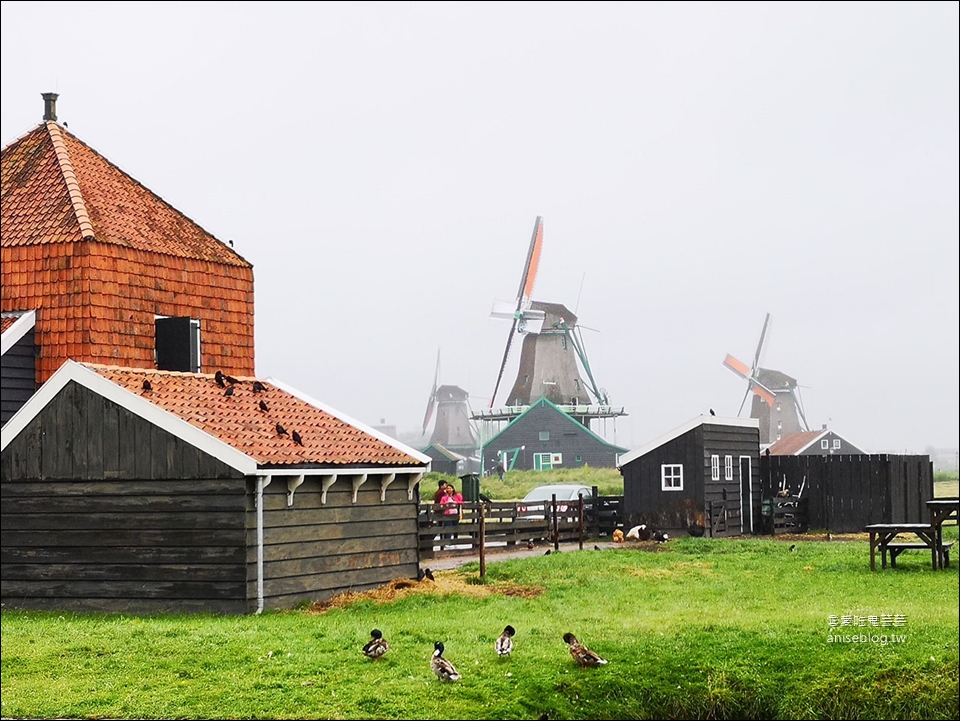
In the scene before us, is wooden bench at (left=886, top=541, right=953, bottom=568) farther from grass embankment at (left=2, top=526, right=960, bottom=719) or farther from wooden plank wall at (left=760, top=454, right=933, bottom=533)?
wooden plank wall at (left=760, top=454, right=933, bottom=533)

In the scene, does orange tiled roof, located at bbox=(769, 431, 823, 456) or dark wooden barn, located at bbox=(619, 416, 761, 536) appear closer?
dark wooden barn, located at bbox=(619, 416, 761, 536)

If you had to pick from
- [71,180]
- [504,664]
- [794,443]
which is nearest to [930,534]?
[504,664]

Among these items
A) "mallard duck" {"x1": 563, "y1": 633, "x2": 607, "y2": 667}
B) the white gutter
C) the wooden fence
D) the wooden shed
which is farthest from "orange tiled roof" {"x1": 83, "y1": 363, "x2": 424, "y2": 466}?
"mallard duck" {"x1": 563, "y1": 633, "x2": 607, "y2": 667}

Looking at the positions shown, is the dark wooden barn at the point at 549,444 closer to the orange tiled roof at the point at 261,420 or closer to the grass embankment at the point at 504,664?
the orange tiled roof at the point at 261,420

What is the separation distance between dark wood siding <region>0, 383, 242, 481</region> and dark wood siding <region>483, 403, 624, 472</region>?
52.3m

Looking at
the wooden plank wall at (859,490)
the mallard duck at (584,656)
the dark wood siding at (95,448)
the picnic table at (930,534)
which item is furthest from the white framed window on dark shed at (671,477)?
the mallard duck at (584,656)

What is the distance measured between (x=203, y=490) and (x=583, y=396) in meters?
62.1

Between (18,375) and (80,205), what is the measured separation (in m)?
3.39

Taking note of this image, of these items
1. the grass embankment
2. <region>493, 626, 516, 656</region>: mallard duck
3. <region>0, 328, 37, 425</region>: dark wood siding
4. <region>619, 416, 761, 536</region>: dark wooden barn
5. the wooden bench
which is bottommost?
the grass embankment

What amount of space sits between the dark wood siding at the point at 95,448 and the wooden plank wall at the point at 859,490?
20.0 meters

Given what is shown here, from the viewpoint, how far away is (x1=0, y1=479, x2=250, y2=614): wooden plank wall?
57.8 ft

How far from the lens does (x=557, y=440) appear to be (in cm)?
7044

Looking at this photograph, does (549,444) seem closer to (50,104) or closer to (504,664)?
(50,104)

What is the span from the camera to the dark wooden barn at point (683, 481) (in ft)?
102
